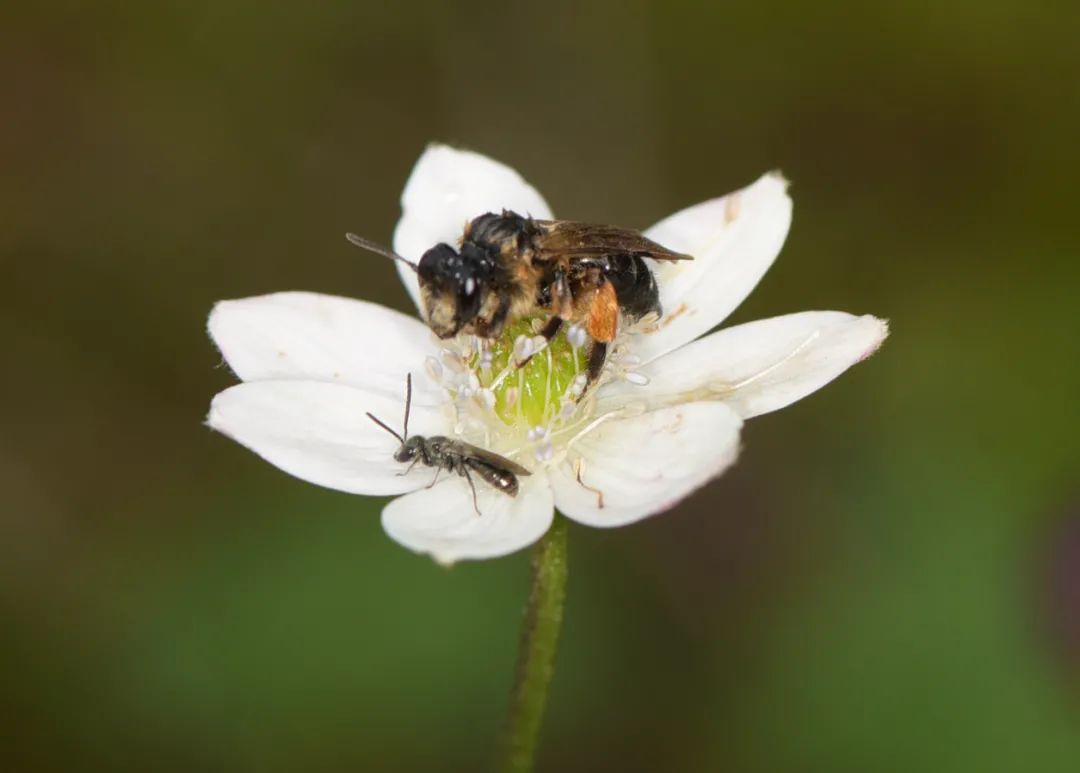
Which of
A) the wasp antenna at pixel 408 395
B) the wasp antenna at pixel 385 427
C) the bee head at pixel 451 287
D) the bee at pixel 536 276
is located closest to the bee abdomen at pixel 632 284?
the bee at pixel 536 276

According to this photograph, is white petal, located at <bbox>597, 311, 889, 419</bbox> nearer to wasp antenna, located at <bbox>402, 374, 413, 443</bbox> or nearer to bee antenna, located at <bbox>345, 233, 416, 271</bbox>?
wasp antenna, located at <bbox>402, 374, 413, 443</bbox>

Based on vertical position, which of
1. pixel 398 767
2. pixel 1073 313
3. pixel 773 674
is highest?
pixel 1073 313

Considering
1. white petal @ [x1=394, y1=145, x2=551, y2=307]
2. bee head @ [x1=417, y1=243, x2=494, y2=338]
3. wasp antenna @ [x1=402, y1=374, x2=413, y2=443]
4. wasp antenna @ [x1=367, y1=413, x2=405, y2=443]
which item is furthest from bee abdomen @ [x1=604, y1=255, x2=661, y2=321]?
white petal @ [x1=394, y1=145, x2=551, y2=307]

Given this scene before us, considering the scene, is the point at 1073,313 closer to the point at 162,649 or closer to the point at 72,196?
the point at 162,649

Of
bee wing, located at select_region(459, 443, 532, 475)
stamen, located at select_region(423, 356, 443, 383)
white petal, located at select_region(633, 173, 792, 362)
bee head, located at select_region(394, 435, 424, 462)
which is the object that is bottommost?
bee wing, located at select_region(459, 443, 532, 475)

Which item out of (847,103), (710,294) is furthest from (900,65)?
(710,294)

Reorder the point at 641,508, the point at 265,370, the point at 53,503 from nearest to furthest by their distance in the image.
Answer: the point at 641,508
the point at 265,370
the point at 53,503

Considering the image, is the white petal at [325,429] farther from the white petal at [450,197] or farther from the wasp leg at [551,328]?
the white petal at [450,197]
